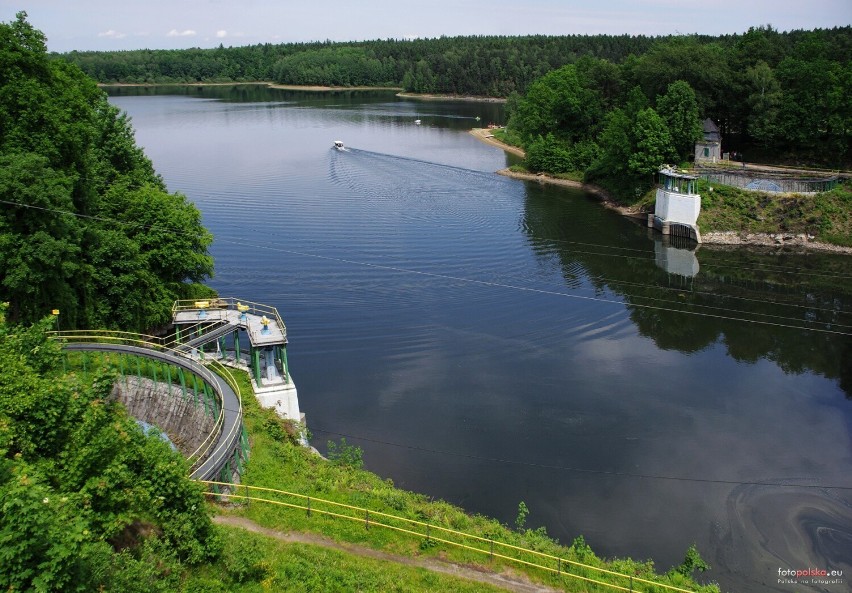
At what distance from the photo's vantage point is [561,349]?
1692 inches

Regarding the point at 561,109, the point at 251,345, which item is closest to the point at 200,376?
the point at 251,345

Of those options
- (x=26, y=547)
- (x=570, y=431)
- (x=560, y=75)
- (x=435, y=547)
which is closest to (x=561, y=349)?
(x=570, y=431)

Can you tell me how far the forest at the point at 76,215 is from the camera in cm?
3222

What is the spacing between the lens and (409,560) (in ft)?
71.9

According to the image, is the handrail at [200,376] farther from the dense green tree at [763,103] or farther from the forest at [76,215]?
the dense green tree at [763,103]

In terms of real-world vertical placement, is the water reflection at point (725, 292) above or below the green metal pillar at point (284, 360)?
below

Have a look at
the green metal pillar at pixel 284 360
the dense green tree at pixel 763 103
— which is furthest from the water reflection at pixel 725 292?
the green metal pillar at pixel 284 360

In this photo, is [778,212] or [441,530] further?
[778,212]

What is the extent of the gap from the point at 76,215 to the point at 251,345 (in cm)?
1169

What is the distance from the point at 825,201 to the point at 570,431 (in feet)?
148

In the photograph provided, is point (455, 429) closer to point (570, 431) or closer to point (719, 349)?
point (570, 431)

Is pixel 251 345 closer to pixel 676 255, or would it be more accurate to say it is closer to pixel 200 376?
pixel 200 376

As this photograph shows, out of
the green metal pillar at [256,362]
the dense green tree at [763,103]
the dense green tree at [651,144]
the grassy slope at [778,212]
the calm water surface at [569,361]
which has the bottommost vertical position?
the calm water surface at [569,361]

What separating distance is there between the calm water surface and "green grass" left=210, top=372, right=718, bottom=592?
11.8 feet
